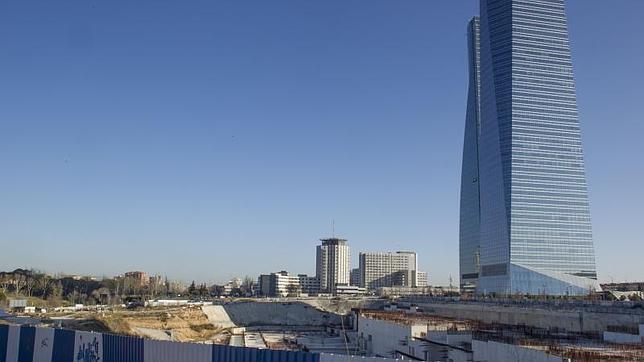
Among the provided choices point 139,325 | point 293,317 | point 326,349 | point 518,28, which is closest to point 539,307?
point 326,349

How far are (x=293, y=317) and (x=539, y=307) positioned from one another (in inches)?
2322

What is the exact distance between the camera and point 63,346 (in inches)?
707

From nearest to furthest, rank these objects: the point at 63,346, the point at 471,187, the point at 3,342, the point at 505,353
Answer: the point at 63,346
the point at 3,342
the point at 505,353
the point at 471,187

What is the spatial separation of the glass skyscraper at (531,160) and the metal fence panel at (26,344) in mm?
113248

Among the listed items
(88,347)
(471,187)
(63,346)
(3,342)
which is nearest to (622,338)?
(88,347)

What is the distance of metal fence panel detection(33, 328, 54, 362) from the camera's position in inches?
719

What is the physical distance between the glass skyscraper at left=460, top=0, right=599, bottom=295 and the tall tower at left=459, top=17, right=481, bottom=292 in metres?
23.3

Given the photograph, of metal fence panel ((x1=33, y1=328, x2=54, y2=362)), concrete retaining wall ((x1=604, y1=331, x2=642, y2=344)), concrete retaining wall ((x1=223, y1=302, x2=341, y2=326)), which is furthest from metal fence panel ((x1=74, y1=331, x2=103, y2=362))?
concrete retaining wall ((x1=223, y1=302, x2=341, y2=326))

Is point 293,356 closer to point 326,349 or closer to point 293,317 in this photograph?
point 326,349

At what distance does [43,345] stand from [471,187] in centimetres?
15222

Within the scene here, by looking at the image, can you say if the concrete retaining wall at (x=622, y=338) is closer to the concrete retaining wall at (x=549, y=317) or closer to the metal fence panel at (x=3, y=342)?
the concrete retaining wall at (x=549, y=317)

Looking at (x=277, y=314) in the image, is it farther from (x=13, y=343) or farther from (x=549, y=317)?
(x=13, y=343)

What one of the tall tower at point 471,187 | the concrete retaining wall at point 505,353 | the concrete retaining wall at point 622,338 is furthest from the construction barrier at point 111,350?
the tall tower at point 471,187

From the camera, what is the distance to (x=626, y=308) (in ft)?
156
